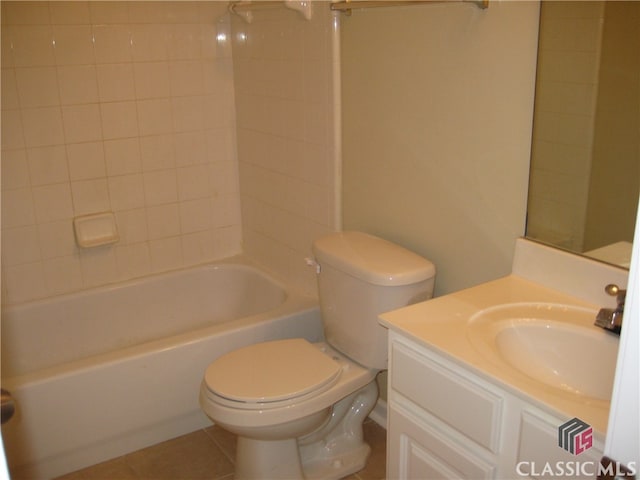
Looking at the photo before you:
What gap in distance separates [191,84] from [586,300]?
2027 millimetres

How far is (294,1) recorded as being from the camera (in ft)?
7.80

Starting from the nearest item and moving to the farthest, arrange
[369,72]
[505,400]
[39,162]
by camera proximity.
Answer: [505,400] < [369,72] < [39,162]

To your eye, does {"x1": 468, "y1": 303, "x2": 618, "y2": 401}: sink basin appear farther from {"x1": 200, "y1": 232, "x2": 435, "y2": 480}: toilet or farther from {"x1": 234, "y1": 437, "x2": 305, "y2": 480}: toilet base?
{"x1": 234, "y1": 437, "x2": 305, "y2": 480}: toilet base

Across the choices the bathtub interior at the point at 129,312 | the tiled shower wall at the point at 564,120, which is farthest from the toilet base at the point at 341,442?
the tiled shower wall at the point at 564,120

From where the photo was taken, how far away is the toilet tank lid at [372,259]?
1967mm

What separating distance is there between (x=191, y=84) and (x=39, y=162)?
0.75m

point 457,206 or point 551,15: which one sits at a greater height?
point 551,15

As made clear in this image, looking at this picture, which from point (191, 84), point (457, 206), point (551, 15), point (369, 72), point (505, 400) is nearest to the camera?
point (505, 400)

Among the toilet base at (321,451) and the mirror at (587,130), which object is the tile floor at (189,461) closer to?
the toilet base at (321,451)

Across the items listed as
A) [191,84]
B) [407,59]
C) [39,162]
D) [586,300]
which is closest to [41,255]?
[39,162]

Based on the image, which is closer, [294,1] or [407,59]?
[407,59]

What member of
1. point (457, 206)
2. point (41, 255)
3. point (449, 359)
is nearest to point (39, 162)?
point (41, 255)

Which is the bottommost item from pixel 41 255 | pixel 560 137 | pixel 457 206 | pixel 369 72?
pixel 41 255

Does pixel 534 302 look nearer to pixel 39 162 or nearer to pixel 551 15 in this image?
pixel 551 15
